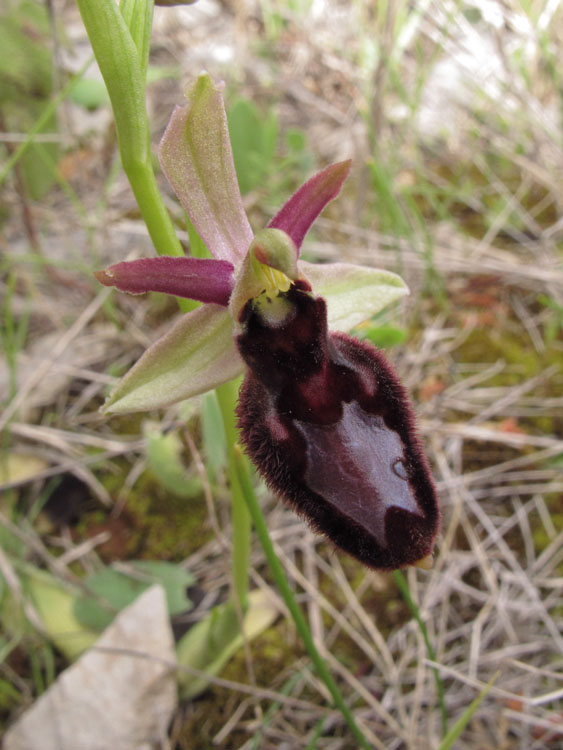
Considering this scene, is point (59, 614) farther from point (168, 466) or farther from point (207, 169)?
point (207, 169)

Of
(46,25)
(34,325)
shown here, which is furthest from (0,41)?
(34,325)

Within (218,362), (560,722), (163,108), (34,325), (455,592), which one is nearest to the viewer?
(218,362)

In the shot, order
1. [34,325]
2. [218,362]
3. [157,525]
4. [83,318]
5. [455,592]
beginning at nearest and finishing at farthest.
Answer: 1. [218,362]
2. [455,592]
3. [157,525]
4. [83,318]
5. [34,325]

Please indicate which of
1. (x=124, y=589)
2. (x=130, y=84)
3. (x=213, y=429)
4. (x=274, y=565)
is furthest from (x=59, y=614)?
(x=130, y=84)

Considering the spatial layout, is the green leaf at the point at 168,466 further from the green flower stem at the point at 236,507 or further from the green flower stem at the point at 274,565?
the green flower stem at the point at 274,565

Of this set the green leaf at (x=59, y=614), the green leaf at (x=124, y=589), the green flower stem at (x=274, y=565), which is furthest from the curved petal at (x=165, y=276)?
the green leaf at (x=59, y=614)

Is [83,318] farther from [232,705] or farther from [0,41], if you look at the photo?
[232,705]
